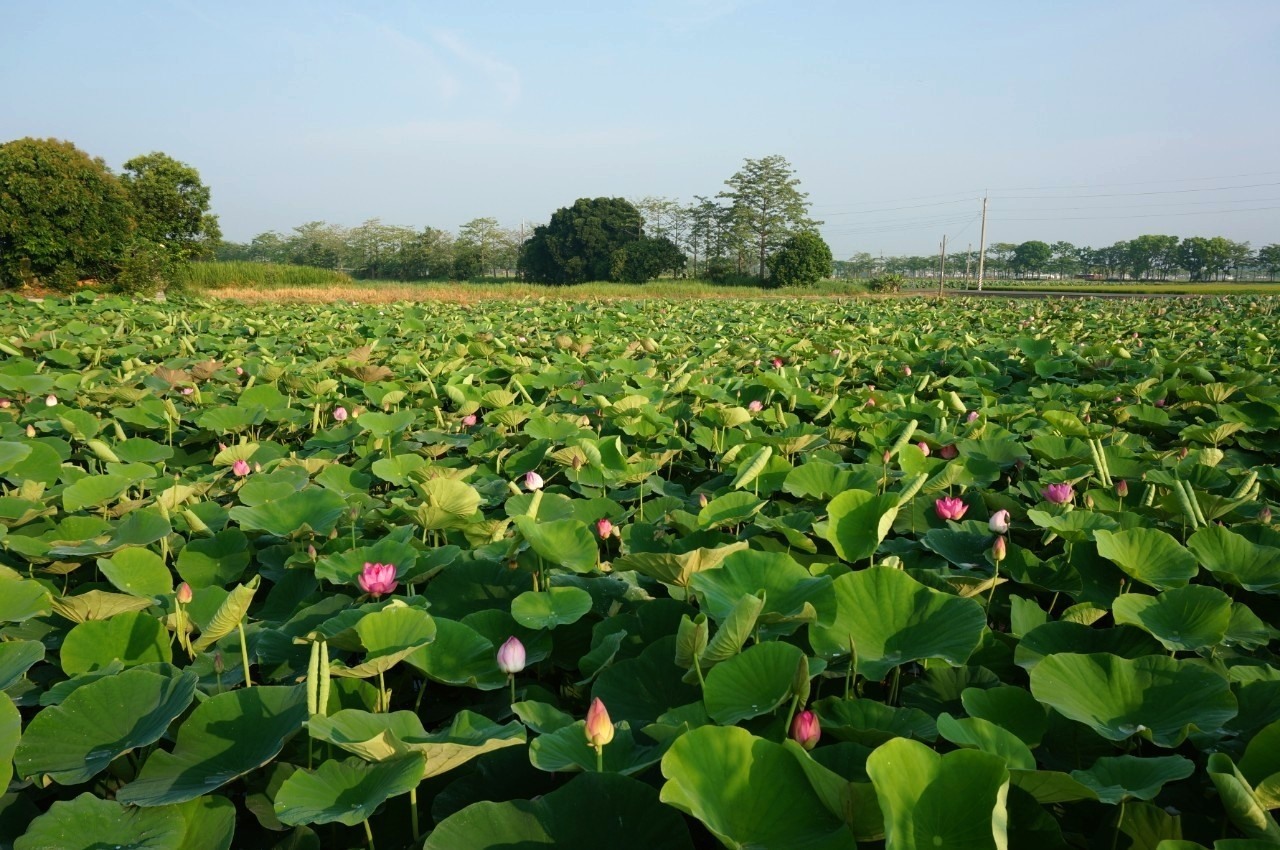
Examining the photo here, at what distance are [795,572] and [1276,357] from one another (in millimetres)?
5587

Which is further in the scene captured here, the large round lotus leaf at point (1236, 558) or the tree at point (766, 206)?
the tree at point (766, 206)

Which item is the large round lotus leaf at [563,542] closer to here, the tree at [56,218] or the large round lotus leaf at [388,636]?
the large round lotus leaf at [388,636]

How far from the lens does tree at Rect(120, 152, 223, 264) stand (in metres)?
20.3

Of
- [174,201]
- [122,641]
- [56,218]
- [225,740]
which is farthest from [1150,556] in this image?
[174,201]

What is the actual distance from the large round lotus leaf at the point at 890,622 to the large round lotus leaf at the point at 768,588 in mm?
28

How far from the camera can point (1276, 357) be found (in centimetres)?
497

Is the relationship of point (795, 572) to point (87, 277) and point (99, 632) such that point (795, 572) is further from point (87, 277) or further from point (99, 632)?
point (87, 277)

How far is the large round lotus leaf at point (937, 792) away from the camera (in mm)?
630

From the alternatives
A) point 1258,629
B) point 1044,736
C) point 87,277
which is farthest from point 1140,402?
point 87,277

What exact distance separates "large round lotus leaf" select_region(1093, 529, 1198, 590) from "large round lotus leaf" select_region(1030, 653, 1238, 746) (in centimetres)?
32

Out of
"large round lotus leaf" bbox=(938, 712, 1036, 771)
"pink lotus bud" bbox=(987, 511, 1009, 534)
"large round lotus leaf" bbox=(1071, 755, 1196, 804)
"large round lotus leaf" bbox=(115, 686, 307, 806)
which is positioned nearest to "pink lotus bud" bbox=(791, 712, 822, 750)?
"large round lotus leaf" bbox=(938, 712, 1036, 771)

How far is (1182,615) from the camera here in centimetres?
107

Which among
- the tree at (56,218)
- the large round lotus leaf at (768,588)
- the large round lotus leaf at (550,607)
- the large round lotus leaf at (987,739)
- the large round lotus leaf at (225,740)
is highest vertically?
the tree at (56,218)

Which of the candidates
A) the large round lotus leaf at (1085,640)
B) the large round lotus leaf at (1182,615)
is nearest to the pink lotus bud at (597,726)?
the large round lotus leaf at (1085,640)
